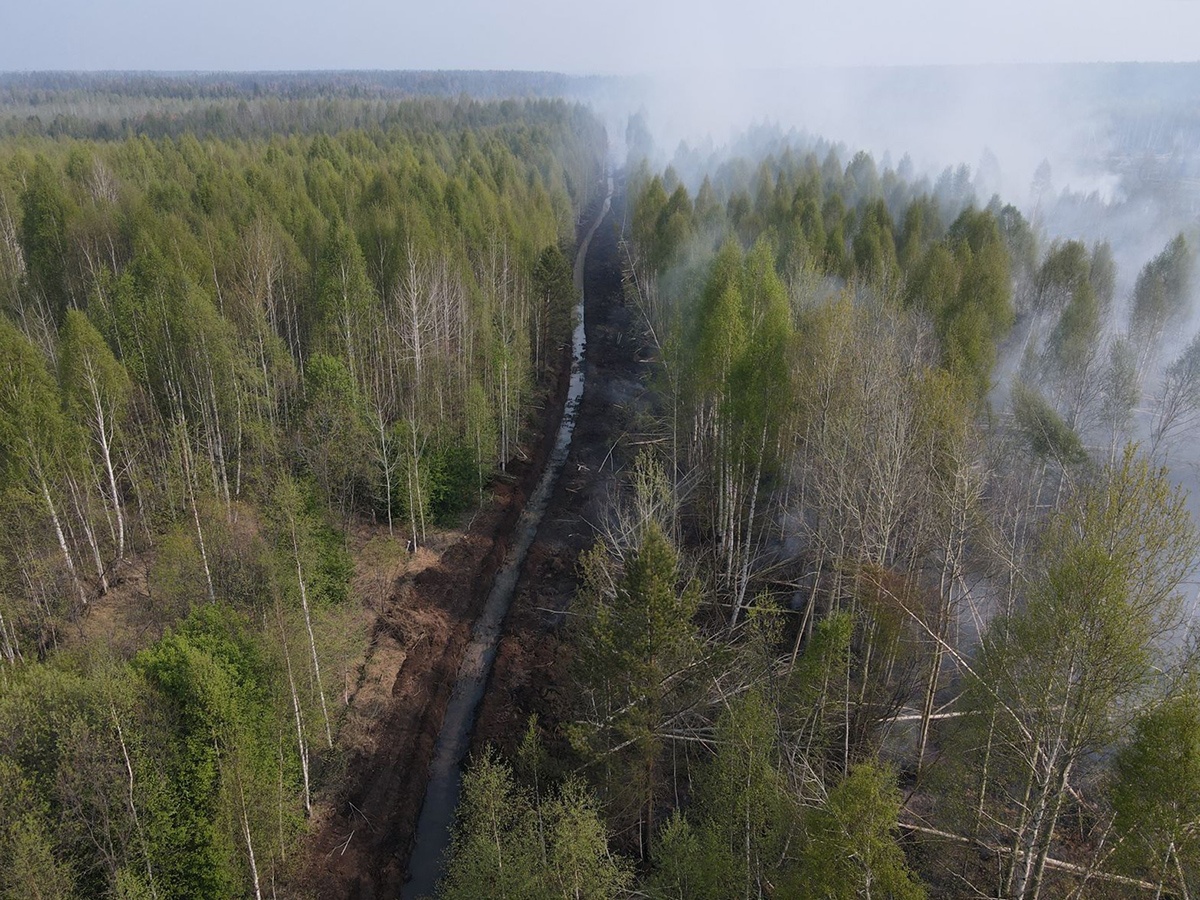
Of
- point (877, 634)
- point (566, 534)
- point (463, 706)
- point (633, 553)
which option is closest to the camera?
point (633, 553)

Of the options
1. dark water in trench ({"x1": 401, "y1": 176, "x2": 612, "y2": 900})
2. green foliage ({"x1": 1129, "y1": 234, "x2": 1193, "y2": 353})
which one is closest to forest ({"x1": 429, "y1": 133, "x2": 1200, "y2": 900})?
green foliage ({"x1": 1129, "y1": 234, "x2": 1193, "y2": 353})

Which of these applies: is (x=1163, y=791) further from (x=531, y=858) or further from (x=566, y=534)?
(x=566, y=534)

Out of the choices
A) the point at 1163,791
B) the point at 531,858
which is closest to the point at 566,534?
the point at 531,858

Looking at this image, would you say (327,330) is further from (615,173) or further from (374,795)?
(615,173)

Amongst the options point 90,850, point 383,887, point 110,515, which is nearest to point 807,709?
point 383,887

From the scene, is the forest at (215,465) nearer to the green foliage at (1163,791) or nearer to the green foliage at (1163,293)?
the green foliage at (1163,791)

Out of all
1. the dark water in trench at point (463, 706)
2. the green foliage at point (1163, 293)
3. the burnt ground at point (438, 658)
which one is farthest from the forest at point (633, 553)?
the dark water in trench at point (463, 706)
